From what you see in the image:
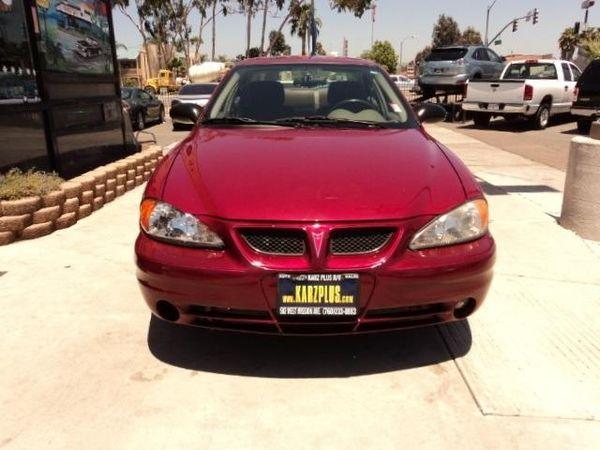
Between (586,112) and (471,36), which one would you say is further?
(471,36)

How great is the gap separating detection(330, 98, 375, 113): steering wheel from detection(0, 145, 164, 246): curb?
2789 mm

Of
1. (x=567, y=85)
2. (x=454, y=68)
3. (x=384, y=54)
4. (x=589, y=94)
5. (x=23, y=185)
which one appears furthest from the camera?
(x=384, y=54)

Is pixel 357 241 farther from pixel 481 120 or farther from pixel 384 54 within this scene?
pixel 384 54

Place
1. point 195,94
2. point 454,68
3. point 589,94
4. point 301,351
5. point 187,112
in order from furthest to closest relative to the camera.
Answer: point 454,68 < point 195,94 < point 589,94 < point 187,112 < point 301,351

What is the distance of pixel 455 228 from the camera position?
2553 mm

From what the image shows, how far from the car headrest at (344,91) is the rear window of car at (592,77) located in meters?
11.0

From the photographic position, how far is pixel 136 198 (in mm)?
6516

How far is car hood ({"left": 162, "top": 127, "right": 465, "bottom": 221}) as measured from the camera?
2.45m

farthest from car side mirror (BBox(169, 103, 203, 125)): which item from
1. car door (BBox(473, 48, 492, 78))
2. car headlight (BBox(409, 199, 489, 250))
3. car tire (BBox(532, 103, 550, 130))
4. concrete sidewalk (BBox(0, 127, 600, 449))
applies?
car door (BBox(473, 48, 492, 78))

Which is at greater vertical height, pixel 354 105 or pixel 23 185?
pixel 354 105

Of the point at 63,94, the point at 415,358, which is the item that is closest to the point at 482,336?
the point at 415,358

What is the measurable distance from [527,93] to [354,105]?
11596mm

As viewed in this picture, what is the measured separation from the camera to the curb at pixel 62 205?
4570 millimetres

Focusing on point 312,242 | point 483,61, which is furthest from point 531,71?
point 312,242
